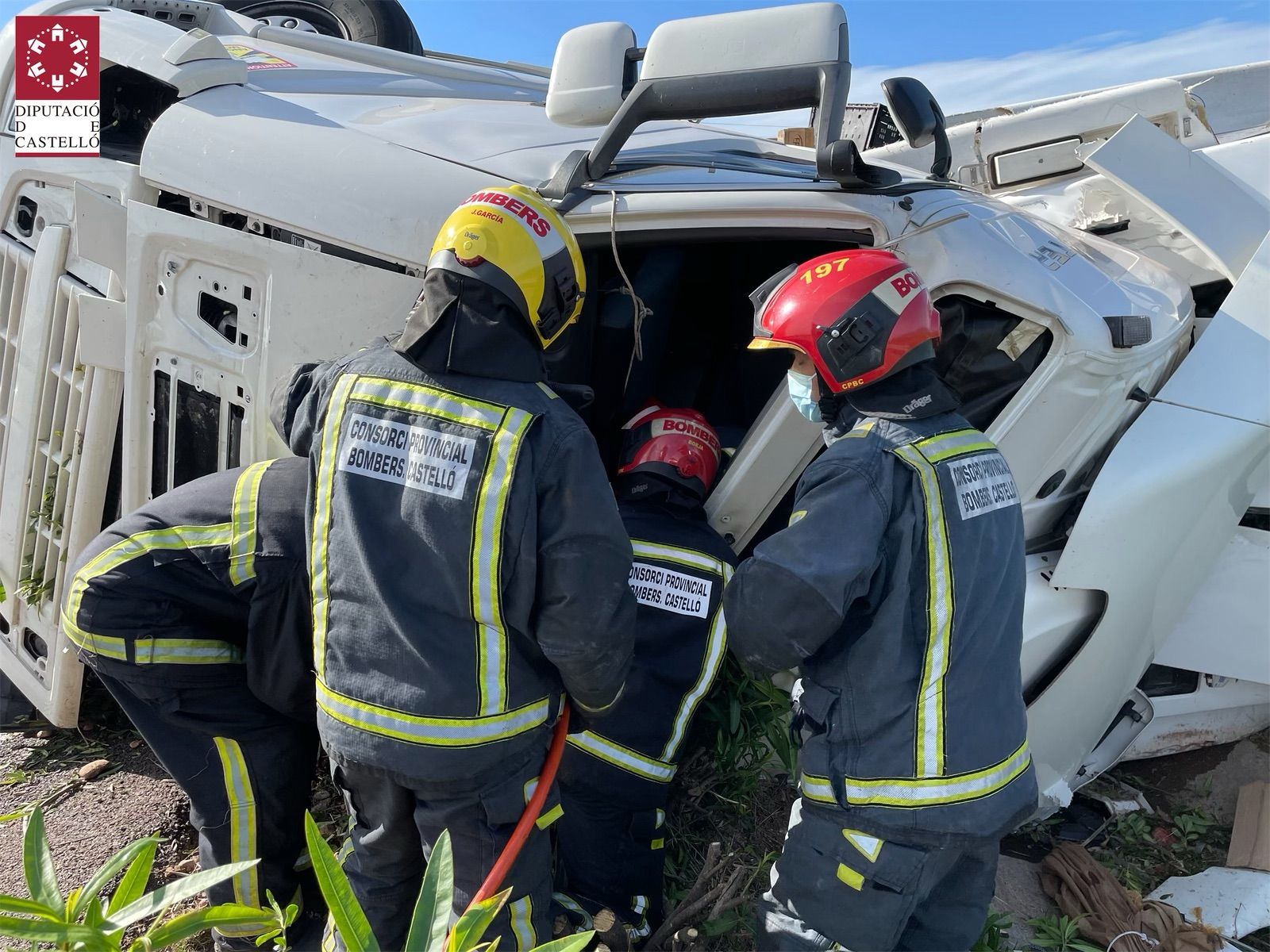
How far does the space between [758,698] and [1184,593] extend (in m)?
1.19

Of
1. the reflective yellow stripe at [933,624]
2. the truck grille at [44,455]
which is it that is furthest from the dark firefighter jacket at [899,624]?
the truck grille at [44,455]

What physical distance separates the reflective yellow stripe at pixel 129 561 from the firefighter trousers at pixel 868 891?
1427mm

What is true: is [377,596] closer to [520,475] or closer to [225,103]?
[520,475]

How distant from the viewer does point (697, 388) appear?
11.7 feet

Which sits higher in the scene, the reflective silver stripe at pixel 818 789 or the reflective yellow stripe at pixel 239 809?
the reflective silver stripe at pixel 818 789

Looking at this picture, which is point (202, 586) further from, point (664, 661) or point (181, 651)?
point (664, 661)

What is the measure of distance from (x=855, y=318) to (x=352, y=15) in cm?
419

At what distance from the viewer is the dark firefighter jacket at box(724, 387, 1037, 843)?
76.4 inches

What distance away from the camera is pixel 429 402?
2045mm

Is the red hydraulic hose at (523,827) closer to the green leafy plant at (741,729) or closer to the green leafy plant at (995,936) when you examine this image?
the green leafy plant at (741,729)

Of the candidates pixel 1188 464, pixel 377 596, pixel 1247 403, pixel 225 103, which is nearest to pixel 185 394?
pixel 225 103

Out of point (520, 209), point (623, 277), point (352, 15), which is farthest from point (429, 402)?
point (352, 15)

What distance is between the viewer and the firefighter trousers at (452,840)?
2.11m

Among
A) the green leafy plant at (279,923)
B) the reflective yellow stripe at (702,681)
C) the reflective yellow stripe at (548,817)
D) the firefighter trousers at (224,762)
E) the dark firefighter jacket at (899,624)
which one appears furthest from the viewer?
the reflective yellow stripe at (702,681)
